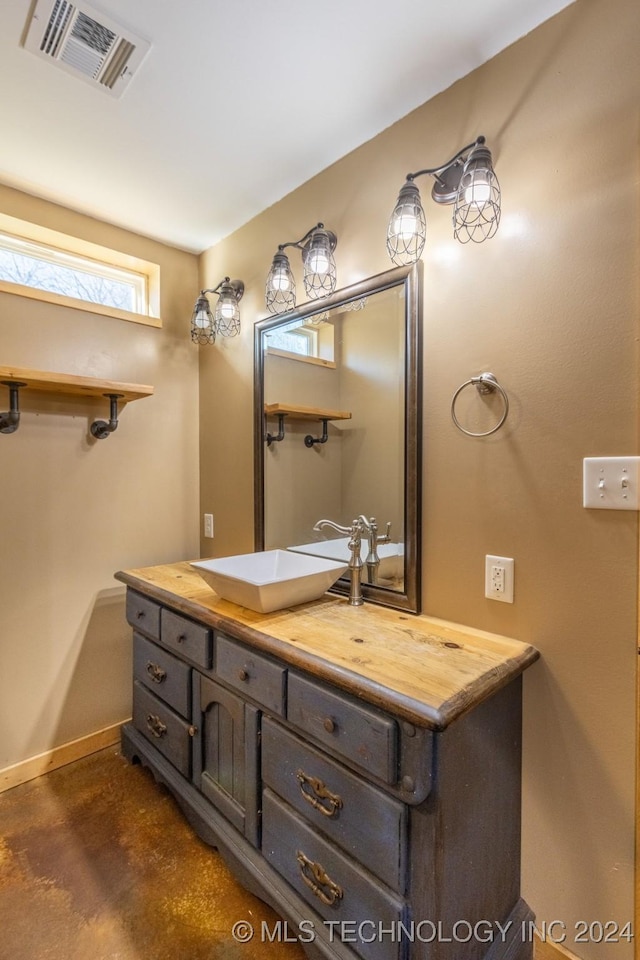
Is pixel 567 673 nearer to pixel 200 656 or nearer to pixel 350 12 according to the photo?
pixel 200 656

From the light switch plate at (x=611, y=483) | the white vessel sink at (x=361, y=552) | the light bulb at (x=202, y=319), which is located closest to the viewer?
the light switch plate at (x=611, y=483)

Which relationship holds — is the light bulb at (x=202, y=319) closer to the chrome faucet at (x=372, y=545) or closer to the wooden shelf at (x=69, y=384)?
the wooden shelf at (x=69, y=384)

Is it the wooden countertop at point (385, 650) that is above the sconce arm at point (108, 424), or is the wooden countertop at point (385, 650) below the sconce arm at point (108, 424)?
below

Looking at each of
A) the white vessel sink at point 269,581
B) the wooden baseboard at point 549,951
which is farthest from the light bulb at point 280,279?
the wooden baseboard at point 549,951

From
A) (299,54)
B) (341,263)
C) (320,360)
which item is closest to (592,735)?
(320,360)

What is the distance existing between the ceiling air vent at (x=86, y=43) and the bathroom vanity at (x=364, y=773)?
164 cm

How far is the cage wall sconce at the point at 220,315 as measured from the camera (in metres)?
2.09

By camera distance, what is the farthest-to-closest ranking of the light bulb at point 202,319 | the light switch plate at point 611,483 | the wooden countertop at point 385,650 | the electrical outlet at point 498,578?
the light bulb at point 202,319
the electrical outlet at point 498,578
the light switch plate at point 611,483
the wooden countertop at point 385,650

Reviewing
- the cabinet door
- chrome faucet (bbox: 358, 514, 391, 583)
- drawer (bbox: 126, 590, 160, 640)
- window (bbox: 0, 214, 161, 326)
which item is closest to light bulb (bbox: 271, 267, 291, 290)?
window (bbox: 0, 214, 161, 326)

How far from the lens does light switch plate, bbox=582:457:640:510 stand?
3.42ft

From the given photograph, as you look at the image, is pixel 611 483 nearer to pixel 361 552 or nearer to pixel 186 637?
pixel 361 552

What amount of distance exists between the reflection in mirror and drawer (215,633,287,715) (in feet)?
1.53

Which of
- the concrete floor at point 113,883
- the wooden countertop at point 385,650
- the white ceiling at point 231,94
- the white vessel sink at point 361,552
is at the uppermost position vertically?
the white ceiling at point 231,94

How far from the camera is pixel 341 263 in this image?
5.52ft
